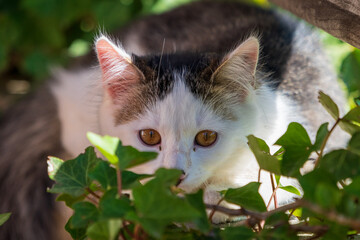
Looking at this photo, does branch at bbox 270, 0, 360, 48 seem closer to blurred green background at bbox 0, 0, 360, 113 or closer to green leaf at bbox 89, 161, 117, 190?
green leaf at bbox 89, 161, 117, 190

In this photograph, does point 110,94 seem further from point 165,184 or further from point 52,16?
point 52,16

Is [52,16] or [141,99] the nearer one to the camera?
[141,99]

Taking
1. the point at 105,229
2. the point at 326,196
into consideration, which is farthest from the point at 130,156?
the point at 326,196

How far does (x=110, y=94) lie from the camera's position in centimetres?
172

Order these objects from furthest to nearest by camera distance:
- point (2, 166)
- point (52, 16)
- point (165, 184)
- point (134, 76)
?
point (52, 16) → point (2, 166) → point (134, 76) → point (165, 184)

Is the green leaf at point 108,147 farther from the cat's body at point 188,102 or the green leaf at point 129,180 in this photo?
the cat's body at point 188,102

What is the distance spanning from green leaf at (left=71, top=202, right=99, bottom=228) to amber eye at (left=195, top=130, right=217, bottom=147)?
2.08ft

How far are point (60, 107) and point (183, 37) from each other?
83 cm

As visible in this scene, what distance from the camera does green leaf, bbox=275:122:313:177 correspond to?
103 cm

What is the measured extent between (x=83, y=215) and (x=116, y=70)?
0.78m

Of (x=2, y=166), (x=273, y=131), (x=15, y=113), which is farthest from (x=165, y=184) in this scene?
(x=15, y=113)

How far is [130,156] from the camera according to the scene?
3.05 ft

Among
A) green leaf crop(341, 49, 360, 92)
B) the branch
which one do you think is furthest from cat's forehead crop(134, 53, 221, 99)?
green leaf crop(341, 49, 360, 92)

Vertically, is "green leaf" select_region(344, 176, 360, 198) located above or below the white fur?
below
